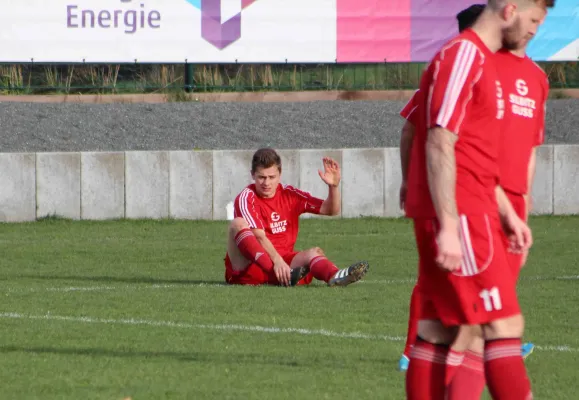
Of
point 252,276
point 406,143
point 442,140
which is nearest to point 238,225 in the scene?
point 252,276

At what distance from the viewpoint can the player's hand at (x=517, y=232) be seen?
5598 mm

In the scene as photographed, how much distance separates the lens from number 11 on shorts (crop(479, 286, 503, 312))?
534cm

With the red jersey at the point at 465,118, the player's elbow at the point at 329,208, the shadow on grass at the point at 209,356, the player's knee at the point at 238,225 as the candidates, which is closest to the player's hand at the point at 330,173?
the player's elbow at the point at 329,208

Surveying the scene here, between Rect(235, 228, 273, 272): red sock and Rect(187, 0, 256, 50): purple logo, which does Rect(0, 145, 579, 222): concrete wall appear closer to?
Rect(187, 0, 256, 50): purple logo

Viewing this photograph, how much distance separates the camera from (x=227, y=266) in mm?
12062

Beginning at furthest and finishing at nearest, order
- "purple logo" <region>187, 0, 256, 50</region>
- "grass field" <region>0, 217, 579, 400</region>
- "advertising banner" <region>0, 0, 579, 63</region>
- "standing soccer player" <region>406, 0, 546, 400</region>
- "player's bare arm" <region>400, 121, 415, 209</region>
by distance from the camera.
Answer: "purple logo" <region>187, 0, 256, 50</region>, "advertising banner" <region>0, 0, 579, 63</region>, "grass field" <region>0, 217, 579, 400</region>, "player's bare arm" <region>400, 121, 415, 209</region>, "standing soccer player" <region>406, 0, 546, 400</region>

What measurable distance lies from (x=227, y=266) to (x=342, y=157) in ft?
21.2

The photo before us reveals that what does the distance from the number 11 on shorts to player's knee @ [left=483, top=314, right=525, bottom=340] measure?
11 cm

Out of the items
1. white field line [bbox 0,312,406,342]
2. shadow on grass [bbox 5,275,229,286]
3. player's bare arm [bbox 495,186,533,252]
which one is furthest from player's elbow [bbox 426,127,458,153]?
shadow on grass [bbox 5,275,229,286]

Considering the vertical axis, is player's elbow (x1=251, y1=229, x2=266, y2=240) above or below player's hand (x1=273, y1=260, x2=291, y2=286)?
above

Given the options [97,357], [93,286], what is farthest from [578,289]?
[97,357]

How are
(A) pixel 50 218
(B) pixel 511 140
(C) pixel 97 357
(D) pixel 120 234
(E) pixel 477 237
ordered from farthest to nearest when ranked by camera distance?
(A) pixel 50 218 → (D) pixel 120 234 → (C) pixel 97 357 → (B) pixel 511 140 → (E) pixel 477 237

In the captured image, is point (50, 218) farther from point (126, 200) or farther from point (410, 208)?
point (410, 208)

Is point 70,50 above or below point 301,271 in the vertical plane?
above
